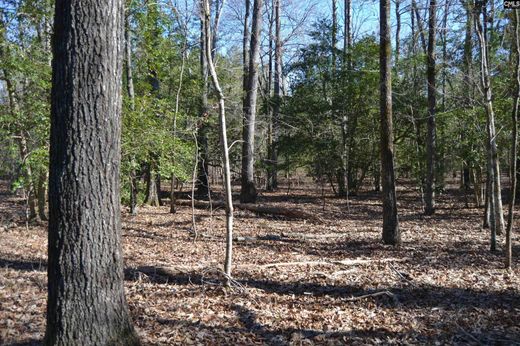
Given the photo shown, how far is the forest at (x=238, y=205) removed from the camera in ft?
10.3

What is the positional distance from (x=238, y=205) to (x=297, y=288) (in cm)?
928

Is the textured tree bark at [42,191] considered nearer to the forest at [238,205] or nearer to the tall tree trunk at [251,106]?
the forest at [238,205]

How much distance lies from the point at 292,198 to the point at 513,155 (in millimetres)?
14180

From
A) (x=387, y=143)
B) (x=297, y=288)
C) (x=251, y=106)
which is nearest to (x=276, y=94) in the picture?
(x=251, y=106)

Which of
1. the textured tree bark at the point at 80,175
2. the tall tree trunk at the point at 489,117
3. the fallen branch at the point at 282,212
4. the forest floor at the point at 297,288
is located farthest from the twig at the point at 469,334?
the fallen branch at the point at 282,212

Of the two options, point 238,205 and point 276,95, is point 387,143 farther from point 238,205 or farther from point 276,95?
point 276,95

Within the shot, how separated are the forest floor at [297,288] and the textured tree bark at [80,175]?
3.93ft

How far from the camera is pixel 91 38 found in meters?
3.12

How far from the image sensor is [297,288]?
6305 mm

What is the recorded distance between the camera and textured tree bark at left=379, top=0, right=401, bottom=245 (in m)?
9.21

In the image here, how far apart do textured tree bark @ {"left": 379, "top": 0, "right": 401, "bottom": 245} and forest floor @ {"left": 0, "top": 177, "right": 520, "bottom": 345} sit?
1.53ft

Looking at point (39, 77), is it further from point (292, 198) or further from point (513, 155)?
point (292, 198)

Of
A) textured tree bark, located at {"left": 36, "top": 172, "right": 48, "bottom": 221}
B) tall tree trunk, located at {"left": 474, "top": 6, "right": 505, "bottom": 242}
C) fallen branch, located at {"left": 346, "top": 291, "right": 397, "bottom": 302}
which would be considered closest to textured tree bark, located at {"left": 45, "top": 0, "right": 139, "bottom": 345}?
fallen branch, located at {"left": 346, "top": 291, "right": 397, "bottom": 302}

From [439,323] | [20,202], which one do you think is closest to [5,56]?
[20,202]
